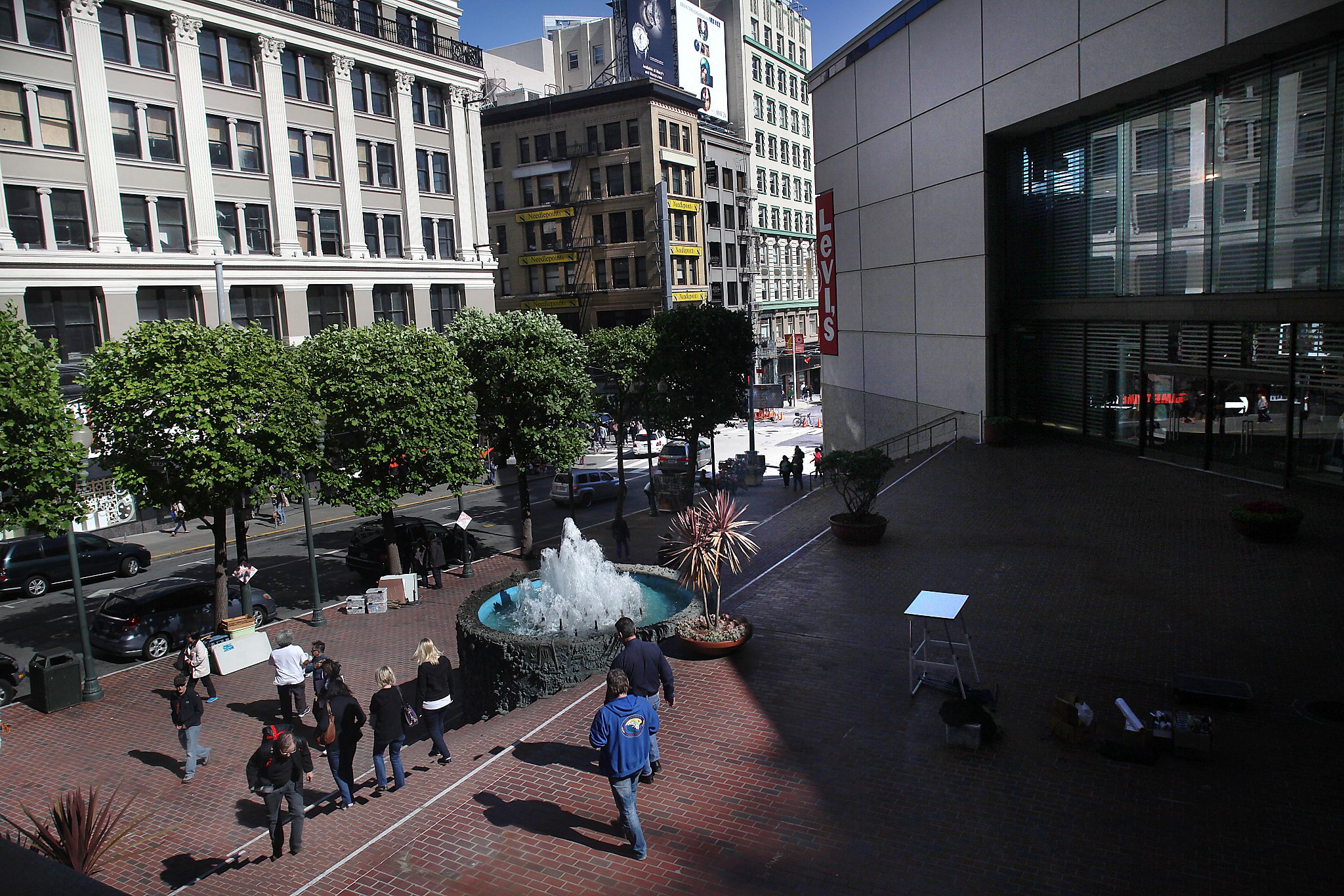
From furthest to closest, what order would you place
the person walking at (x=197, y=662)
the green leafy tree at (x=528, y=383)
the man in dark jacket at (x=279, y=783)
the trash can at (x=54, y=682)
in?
the green leafy tree at (x=528, y=383) < the trash can at (x=54, y=682) < the person walking at (x=197, y=662) < the man in dark jacket at (x=279, y=783)

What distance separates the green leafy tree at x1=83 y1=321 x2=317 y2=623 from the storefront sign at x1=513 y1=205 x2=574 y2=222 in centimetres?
4849

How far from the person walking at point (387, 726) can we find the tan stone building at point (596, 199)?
54401 millimetres

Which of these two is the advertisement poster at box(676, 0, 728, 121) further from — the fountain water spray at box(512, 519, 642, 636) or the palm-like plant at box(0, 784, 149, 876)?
the palm-like plant at box(0, 784, 149, 876)

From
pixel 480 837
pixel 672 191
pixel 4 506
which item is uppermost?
pixel 672 191

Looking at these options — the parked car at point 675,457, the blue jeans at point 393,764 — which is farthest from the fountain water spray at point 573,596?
the parked car at point 675,457

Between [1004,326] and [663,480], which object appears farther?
[663,480]

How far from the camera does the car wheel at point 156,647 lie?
19.3m

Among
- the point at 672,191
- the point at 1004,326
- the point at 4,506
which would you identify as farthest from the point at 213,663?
the point at 672,191

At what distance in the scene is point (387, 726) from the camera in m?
10.7

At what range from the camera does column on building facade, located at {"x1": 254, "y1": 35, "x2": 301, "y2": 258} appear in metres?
37.6

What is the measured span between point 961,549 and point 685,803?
36.8ft

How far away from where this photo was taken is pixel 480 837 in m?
9.09

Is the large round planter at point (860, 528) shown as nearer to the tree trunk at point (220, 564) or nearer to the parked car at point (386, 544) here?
the parked car at point (386, 544)

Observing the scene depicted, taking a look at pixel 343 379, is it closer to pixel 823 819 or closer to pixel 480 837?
pixel 480 837
